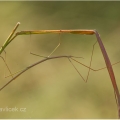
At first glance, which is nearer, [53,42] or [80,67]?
[80,67]

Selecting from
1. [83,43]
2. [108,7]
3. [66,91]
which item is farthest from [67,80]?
[108,7]

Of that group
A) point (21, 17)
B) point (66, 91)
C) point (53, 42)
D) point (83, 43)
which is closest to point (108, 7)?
point (83, 43)

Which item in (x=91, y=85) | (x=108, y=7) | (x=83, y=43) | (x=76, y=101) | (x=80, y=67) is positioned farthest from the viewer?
(x=108, y=7)

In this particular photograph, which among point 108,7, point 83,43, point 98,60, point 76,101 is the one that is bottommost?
point 76,101

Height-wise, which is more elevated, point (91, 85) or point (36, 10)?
point (36, 10)

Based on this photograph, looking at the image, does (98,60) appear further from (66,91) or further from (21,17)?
(21,17)

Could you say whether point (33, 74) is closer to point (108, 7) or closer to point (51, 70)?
point (51, 70)

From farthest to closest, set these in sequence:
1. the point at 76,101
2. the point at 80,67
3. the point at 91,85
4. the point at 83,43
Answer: the point at 83,43 < the point at 80,67 < the point at 91,85 < the point at 76,101
